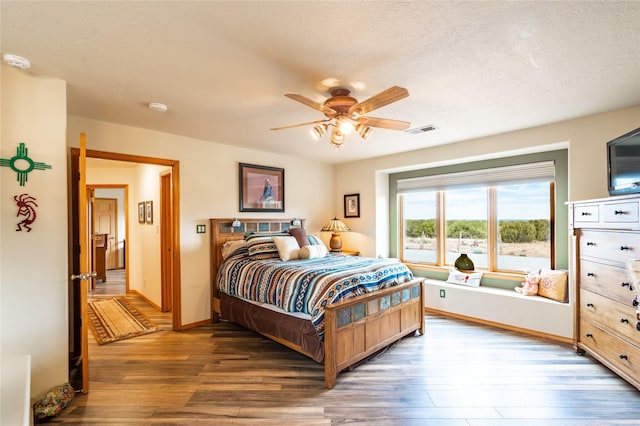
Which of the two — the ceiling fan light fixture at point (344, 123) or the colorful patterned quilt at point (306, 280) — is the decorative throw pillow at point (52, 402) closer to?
the colorful patterned quilt at point (306, 280)

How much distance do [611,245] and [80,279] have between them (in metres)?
4.38

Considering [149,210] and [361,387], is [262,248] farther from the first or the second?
[149,210]

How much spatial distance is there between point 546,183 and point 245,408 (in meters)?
4.15

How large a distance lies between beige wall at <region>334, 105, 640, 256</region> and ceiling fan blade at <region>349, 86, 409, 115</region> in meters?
1.98

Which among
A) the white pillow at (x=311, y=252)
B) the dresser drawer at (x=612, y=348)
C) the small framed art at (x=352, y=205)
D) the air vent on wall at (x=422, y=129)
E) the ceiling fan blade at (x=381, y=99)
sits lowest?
the dresser drawer at (x=612, y=348)

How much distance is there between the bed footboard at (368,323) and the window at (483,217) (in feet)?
4.73

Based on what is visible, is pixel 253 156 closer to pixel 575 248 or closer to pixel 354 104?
pixel 354 104

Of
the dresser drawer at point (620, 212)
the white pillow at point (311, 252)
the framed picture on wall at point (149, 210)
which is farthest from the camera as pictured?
the framed picture on wall at point (149, 210)

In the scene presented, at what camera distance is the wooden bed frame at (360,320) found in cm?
245

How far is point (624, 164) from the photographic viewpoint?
248cm

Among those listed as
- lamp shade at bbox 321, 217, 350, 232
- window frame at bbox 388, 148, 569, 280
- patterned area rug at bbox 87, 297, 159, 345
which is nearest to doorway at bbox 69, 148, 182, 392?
patterned area rug at bbox 87, 297, 159, 345

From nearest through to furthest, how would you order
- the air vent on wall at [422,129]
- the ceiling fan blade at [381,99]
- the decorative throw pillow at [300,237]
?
1. the ceiling fan blade at [381,99]
2. the air vent on wall at [422,129]
3. the decorative throw pillow at [300,237]

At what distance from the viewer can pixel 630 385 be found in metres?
2.40

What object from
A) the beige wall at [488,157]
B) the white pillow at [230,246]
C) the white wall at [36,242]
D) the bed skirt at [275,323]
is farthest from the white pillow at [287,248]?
the white wall at [36,242]
